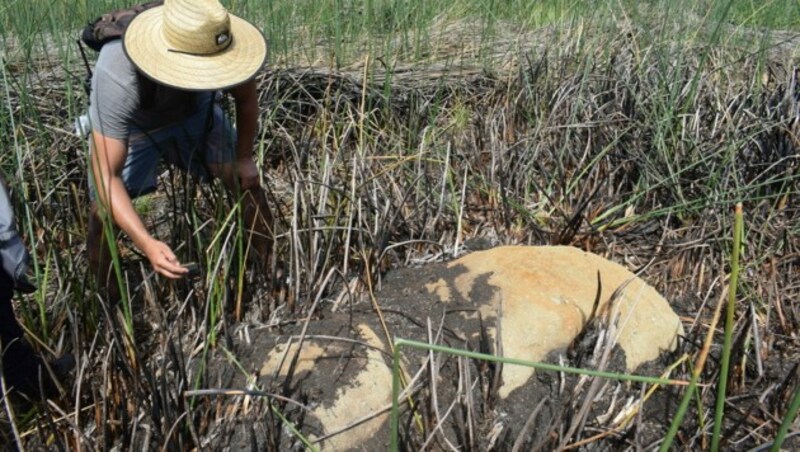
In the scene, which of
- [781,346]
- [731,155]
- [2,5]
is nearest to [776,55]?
[731,155]

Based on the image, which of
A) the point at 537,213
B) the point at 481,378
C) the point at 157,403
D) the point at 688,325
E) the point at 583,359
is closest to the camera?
the point at 157,403

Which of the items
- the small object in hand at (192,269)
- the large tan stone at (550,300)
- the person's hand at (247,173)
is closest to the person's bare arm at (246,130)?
the person's hand at (247,173)

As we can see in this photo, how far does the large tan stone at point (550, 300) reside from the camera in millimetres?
1682

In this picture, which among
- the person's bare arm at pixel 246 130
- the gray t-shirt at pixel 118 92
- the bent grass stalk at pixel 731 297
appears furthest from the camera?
the person's bare arm at pixel 246 130

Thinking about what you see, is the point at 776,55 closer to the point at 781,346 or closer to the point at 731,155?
the point at 731,155

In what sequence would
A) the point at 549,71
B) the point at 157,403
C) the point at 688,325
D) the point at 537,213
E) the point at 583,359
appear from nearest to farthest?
1. the point at 157,403
2. the point at 583,359
3. the point at 688,325
4. the point at 537,213
5. the point at 549,71

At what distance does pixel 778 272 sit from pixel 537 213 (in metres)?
0.77

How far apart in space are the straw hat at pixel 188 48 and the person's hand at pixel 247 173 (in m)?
0.41

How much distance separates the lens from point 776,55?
352cm

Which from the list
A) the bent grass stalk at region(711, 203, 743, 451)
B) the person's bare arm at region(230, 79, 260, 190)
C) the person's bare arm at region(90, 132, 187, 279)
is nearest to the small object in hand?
the person's bare arm at region(90, 132, 187, 279)

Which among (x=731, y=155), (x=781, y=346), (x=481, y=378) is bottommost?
(x=781, y=346)

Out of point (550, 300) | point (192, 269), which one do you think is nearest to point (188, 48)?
point (192, 269)

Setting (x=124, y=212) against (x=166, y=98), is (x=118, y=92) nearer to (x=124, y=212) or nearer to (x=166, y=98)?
(x=166, y=98)

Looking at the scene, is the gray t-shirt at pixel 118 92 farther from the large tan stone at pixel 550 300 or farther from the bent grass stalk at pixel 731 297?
the bent grass stalk at pixel 731 297
